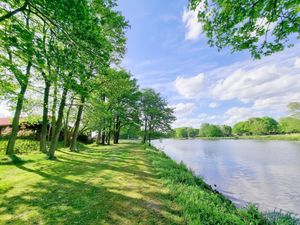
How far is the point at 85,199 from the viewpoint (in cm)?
534

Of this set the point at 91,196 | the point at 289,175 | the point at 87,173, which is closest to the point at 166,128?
the point at 289,175

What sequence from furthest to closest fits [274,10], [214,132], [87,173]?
[214,132], [87,173], [274,10]

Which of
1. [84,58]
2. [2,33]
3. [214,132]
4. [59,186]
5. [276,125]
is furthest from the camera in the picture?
[214,132]


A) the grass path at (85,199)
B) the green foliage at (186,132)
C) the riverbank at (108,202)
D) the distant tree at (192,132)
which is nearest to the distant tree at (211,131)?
the distant tree at (192,132)

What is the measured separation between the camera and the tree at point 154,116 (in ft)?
105

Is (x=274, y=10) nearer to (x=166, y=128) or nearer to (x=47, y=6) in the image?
(x=47, y=6)

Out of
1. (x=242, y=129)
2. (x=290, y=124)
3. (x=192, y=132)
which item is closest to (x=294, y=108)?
(x=290, y=124)

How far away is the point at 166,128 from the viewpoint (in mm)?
32906

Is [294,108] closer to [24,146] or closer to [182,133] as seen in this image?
[182,133]

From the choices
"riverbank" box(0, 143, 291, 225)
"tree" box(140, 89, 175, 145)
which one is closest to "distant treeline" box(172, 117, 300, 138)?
"tree" box(140, 89, 175, 145)

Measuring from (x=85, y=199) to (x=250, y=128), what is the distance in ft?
381

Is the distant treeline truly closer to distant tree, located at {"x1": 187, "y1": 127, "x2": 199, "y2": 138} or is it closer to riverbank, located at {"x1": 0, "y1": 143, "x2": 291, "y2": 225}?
distant tree, located at {"x1": 187, "y1": 127, "x2": 199, "y2": 138}

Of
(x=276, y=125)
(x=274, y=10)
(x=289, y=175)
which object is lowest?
(x=289, y=175)

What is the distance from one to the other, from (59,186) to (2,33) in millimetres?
5012
